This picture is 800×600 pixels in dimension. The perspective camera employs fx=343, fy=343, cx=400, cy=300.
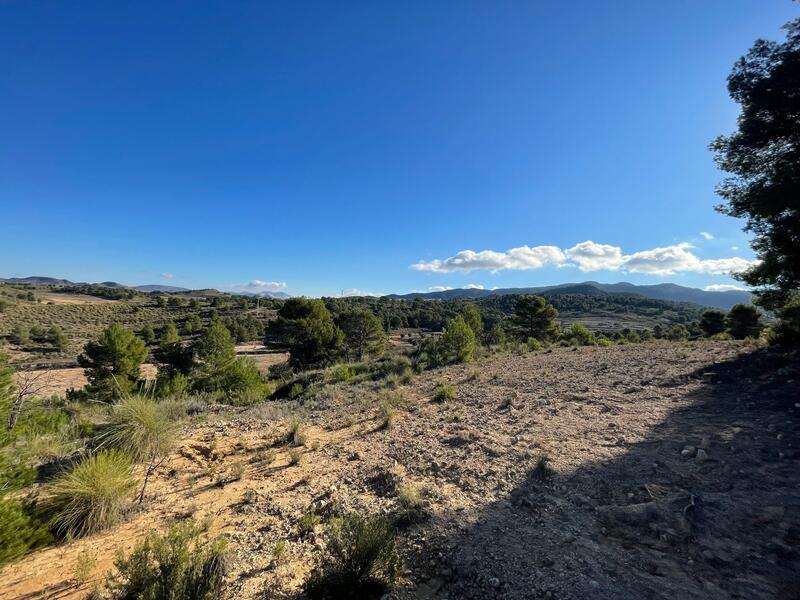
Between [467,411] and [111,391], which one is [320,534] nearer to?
[467,411]

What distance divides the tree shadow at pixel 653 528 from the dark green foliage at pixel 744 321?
25.5 meters

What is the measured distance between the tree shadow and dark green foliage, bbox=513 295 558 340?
27426 millimetres

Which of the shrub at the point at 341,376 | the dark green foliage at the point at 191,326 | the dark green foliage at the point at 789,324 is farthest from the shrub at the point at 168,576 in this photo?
the dark green foliage at the point at 191,326

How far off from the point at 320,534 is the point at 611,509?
325 cm

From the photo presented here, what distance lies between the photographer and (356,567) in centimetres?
291

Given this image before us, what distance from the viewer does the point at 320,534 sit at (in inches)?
151

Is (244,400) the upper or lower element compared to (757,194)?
lower

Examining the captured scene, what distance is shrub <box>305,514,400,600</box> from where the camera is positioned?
9.17ft

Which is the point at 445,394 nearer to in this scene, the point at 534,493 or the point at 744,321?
the point at 534,493

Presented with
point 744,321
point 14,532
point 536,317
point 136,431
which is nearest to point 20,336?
point 136,431

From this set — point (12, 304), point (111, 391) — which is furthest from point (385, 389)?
point (12, 304)

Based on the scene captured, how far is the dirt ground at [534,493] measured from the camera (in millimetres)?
2977

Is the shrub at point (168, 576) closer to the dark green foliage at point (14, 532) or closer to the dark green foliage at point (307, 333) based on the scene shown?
the dark green foliage at point (14, 532)

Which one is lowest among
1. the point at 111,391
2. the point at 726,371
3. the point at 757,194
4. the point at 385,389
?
the point at 111,391
